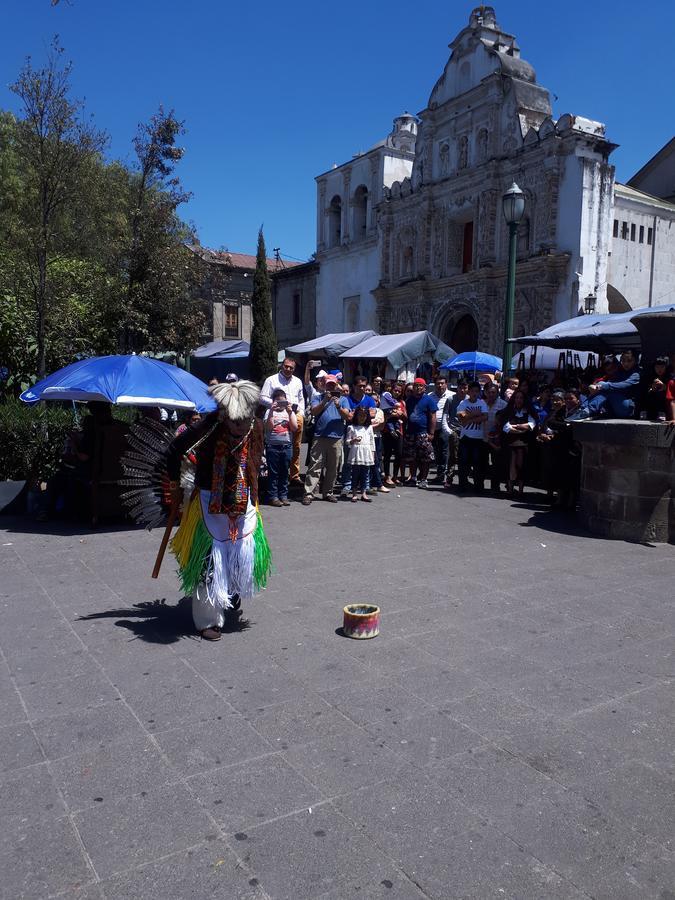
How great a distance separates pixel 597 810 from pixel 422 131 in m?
30.1

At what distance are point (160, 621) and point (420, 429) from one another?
691 centimetres

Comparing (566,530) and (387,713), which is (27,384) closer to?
(566,530)

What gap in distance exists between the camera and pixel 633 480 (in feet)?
25.8

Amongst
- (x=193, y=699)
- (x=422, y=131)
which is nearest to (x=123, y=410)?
(x=193, y=699)

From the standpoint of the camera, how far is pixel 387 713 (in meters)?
3.82

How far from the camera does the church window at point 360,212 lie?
117 ft

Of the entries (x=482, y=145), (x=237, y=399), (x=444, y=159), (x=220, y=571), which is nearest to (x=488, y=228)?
(x=482, y=145)

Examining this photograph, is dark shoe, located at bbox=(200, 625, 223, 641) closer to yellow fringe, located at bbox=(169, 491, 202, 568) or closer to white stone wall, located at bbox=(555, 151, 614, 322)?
yellow fringe, located at bbox=(169, 491, 202, 568)

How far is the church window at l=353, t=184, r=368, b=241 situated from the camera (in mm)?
35594

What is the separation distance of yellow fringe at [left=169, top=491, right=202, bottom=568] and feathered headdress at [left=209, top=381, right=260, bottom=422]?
2.06ft

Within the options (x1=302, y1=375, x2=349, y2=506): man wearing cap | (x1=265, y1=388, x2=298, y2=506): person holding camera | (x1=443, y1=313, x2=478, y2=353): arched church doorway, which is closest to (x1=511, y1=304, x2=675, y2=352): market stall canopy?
(x1=302, y1=375, x2=349, y2=506): man wearing cap

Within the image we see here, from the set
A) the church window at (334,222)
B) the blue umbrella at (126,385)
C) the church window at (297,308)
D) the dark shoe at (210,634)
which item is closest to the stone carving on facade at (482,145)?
the church window at (334,222)

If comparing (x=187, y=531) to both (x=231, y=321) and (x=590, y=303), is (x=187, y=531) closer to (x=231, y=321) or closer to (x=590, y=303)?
(x=590, y=303)

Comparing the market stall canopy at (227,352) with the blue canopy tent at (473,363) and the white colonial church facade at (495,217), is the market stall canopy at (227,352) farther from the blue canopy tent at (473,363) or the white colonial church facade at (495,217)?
the blue canopy tent at (473,363)
